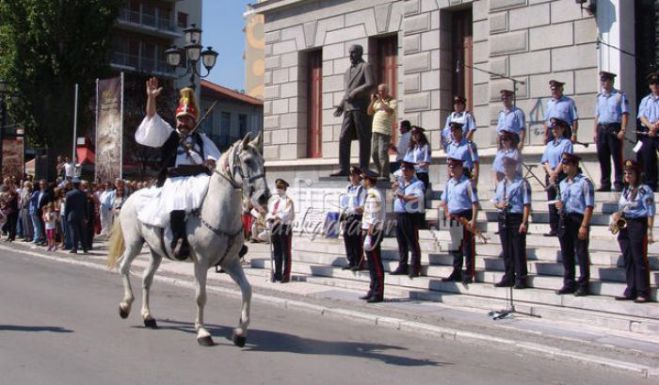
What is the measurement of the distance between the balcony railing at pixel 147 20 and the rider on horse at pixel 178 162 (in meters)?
57.0

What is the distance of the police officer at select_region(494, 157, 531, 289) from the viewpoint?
11023 millimetres

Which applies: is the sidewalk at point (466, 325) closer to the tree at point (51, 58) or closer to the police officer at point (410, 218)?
the police officer at point (410, 218)

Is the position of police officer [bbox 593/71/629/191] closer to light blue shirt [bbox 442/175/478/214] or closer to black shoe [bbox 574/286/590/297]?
light blue shirt [bbox 442/175/478/214]

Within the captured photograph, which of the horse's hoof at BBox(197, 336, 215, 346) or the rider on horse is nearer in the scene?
the horse's hoof at BBox(197, 336, 215, 346)

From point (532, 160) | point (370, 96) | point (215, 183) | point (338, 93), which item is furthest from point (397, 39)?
point (215, 183)

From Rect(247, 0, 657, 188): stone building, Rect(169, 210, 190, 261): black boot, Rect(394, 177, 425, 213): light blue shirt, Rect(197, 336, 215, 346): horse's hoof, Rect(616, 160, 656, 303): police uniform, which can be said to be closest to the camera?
Rect(197, 336, 215, 346): horse's hoof

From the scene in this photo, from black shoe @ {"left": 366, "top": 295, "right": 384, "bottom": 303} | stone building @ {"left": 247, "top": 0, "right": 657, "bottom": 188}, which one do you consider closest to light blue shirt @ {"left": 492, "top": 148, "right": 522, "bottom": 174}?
black shoe @ {"left": 366, "top": 295, "right": 384, "bottom": 303}

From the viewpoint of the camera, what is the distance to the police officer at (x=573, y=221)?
1037cm

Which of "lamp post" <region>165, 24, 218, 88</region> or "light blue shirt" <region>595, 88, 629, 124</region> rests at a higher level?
"lamp post" <region>165, 24, 218, 88</region>

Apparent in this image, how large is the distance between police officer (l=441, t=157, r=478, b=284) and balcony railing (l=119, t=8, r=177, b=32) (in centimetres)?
5569

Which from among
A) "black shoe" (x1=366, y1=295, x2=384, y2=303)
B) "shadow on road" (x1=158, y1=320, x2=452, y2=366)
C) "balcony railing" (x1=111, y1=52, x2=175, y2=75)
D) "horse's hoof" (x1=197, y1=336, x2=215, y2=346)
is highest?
"balcony railing" (x1=111, y1=52, x2=175, y2=75)

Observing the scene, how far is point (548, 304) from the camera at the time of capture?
1055 cm

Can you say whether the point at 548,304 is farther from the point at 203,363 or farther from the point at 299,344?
the point at 203,363

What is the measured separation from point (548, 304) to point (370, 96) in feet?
25.1
